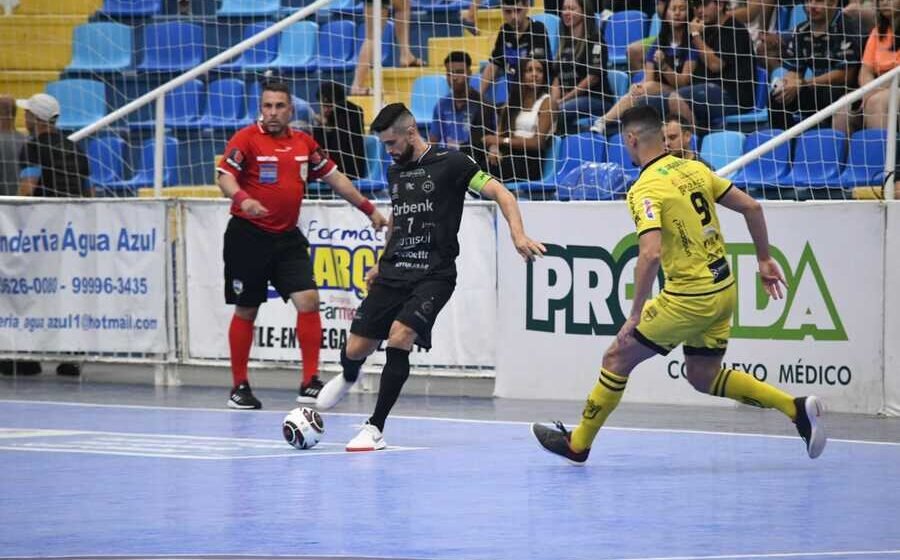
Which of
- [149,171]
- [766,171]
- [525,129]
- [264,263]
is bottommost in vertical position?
[264,263]

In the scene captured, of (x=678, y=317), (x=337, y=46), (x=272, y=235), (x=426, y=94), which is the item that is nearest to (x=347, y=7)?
(x=337, y=46)

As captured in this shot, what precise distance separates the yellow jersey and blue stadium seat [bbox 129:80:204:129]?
9.62 meters

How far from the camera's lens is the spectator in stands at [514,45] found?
1597 cm

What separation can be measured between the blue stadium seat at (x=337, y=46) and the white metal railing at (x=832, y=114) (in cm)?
498

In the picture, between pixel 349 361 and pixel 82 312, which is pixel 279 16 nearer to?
pixel 82 312

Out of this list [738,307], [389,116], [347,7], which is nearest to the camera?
[389,116]

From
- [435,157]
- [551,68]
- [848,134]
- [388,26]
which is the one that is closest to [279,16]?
[388,26]

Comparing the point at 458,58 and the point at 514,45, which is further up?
the point at 514,45

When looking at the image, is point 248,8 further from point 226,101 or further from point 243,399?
point 243,399

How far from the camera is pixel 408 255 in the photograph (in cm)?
1073

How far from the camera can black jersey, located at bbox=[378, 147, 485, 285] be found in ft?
35.0

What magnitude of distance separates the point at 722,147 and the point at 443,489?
7.03m

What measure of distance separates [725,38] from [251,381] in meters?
5.08

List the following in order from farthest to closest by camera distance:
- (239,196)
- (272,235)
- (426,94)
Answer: (426,94), (272,235), (239,196)
